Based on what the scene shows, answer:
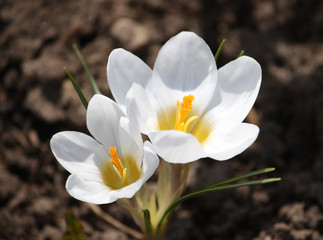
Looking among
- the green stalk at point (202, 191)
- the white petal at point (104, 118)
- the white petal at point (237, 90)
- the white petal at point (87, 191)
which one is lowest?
the white petal at point (87, 191)

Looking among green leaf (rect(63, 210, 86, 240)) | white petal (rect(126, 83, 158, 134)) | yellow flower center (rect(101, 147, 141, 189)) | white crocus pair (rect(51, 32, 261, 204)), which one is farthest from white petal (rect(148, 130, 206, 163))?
green leaf (rect(63, 210, 86, 240))

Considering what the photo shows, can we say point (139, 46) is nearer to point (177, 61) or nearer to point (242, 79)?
point (177, 61)

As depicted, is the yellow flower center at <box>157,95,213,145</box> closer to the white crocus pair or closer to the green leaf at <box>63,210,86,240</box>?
the white crocus pair

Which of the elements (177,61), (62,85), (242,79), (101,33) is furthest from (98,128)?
(101,33)

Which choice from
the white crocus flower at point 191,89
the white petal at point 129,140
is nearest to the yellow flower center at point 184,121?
the white crocus flower at point 191,89

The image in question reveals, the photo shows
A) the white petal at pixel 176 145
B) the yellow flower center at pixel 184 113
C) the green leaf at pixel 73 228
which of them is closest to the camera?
the white petal at pixel 176 145

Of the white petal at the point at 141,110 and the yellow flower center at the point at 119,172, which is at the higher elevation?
the white petal at the point at 141,110

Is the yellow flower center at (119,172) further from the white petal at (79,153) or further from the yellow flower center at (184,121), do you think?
the yellow flower center at (184,121)
